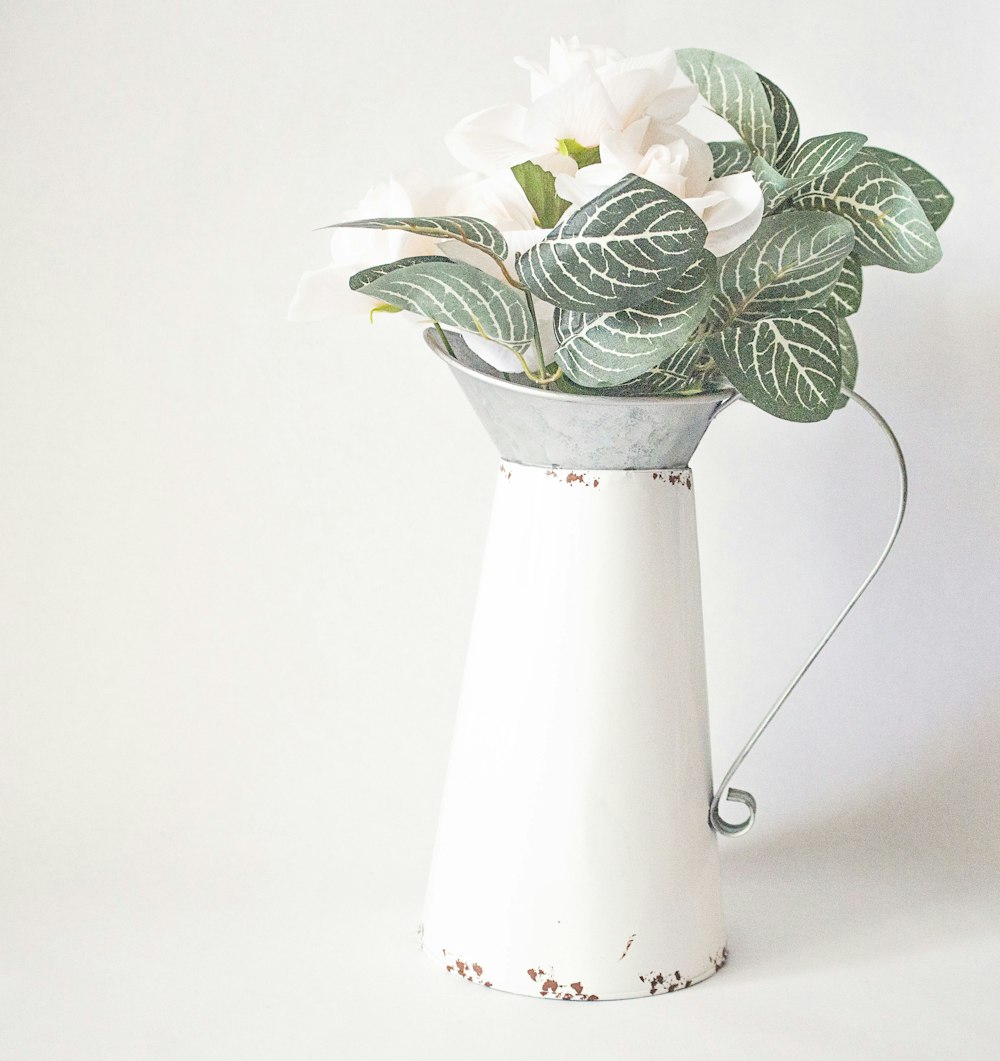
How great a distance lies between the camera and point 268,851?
97cm

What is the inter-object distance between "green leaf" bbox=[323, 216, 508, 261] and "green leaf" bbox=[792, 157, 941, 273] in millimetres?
191

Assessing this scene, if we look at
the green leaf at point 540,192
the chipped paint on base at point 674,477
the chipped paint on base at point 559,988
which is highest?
the green leaf at point 540,192

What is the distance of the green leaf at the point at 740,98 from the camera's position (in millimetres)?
750

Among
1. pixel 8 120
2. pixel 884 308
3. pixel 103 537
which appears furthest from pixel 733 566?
pixel 8 120

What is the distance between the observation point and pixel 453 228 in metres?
0.65

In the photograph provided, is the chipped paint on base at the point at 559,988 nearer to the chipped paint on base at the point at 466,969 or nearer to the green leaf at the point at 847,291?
the chipped paint on base at the point at 466,969

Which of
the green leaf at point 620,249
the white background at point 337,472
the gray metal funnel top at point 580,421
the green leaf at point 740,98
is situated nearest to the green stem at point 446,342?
the gray metal funnel top at point 580,421

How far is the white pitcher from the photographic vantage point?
2.39 ft

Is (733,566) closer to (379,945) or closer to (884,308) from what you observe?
(884,308)

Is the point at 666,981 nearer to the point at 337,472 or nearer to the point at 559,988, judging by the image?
the point at 559,988

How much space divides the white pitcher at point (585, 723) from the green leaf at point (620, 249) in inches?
3.5

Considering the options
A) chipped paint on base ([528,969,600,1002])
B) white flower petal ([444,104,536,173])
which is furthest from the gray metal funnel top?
chipped paint on base ([528,969,600,1002])

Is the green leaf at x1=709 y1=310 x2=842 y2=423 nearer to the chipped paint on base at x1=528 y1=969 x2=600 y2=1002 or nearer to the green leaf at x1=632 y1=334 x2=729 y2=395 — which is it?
the green leaf at x1=632 y1=334 x2=729 y2=395

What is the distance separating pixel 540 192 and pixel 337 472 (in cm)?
44
